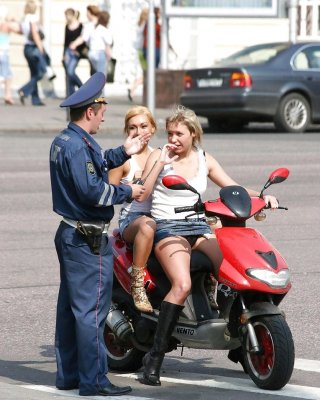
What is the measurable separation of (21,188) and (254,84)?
7936 millimetres

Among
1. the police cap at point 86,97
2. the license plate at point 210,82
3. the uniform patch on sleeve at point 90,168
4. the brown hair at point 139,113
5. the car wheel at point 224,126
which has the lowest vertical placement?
the car wheel at point 224,126

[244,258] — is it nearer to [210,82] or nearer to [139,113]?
[139,113]

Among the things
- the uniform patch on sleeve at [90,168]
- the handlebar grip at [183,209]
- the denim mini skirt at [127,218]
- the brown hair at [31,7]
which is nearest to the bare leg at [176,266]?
the handlebar grip at [183,209]

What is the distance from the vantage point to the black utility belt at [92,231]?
277 inches

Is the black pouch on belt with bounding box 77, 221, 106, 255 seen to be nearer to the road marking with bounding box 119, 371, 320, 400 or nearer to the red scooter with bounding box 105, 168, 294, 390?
the red scooter with bounding box 105, 168, 294, 390

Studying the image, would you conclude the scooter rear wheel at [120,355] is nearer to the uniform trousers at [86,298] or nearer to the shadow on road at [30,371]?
the shadow on road at [30,371]

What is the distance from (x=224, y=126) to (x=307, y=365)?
1634cm

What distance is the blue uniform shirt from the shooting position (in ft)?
22.8

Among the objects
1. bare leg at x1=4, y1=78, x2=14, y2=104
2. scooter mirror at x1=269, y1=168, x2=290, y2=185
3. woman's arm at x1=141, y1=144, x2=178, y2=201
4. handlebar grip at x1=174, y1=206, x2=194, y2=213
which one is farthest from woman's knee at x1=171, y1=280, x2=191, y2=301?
bare leg at x1=4, y1=78, x2=14, y2=104

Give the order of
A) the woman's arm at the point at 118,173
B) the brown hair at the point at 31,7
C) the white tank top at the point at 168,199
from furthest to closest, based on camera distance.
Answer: the brown hair at the point at 31,7, the woman's arm at the point at 118,173, the white tank top at the point at 168,199

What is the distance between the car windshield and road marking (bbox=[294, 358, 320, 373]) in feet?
52.4

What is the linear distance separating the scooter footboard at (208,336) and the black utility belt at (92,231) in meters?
0.70

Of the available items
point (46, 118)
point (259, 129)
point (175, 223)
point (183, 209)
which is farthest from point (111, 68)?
point (183, 209)

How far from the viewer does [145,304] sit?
755 centimetres
